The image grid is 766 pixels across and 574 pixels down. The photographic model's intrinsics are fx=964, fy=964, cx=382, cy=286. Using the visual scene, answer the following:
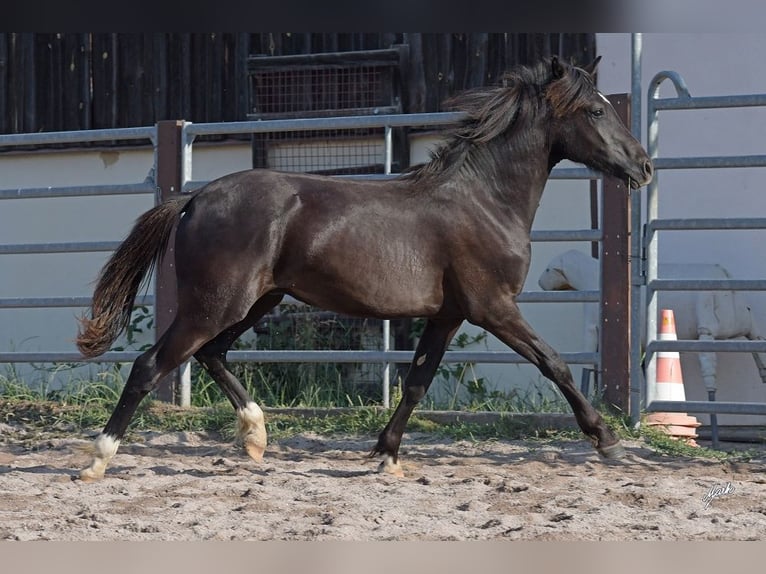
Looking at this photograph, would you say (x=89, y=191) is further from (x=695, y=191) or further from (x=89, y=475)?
(x=695, y=191)

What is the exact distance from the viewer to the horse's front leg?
4801mm

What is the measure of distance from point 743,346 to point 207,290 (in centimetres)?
303


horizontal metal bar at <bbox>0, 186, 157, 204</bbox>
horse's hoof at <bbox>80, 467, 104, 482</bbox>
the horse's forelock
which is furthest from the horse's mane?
horizontal metal bar at <bbox>0, 186, 157, 204</bbox>

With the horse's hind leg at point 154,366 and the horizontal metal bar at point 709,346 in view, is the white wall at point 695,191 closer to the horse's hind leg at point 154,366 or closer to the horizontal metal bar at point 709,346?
the horizontal metal bar at point 709,346

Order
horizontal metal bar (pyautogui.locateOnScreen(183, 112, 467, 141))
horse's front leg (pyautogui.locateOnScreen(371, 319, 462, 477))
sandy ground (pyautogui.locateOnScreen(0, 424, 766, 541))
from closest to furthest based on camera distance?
1. sandy ground (pyautogui.locateOnScreen(0, 424, 766, 541))
2. horse's front leg (pyautogui.locateOnScreen(371, 319, 462, 477))
3. horizontal metal bar (pyautogui.locateOnScreen(183, 112, 467, 141))

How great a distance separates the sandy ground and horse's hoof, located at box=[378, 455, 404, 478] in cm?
8

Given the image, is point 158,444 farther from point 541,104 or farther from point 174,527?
point 541,104

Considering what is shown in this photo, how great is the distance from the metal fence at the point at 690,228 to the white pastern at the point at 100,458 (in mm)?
3057

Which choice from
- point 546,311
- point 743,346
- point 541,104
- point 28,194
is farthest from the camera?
point 546,311

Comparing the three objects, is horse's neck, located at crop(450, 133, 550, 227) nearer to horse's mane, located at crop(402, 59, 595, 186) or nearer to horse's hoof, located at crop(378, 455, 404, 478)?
horse's mane, located at crop(402, 59, 595, 186)

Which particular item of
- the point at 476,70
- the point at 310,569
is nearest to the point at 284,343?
the point at 476,70

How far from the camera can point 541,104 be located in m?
4.92

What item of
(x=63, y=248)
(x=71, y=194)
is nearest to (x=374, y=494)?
(x=63, y=248)

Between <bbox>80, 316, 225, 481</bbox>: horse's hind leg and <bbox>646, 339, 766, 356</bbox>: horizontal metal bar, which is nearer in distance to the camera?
<bbox>80, 316, 225, 481</bbox>: horse's hind leg
